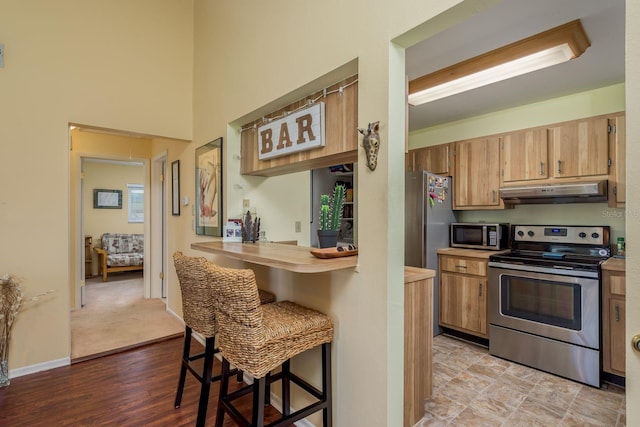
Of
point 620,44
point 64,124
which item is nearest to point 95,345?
point 64,124

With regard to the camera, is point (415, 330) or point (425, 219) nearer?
point (415, 330)

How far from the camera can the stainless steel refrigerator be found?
337cm

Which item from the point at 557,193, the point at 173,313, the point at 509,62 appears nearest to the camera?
the point at 509,62

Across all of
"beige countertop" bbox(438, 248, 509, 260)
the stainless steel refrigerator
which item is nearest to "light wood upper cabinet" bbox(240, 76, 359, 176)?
the stainless steel refrigerator

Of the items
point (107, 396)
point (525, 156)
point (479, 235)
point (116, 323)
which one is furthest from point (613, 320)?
point (116, 323)

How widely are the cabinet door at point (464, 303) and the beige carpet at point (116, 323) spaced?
2.93 m

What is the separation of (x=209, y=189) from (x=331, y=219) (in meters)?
1.59

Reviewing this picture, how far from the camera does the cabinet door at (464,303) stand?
3170mm

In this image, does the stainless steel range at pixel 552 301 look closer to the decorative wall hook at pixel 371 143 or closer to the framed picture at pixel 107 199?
the decorative wall hook at pixel 371 143

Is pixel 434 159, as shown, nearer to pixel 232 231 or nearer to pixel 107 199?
pixel 232 231

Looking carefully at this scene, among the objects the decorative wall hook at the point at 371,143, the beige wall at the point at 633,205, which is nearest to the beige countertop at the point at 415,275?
the decorative wall hook at the point at 371,143

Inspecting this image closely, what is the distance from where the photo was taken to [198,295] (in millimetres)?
1868

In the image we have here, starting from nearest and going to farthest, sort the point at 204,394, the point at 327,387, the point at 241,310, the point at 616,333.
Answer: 1. the point at 241,310
2. the point at 327,387
3. the point at 204,394
4. the point at 616,333

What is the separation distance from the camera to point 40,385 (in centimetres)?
245
